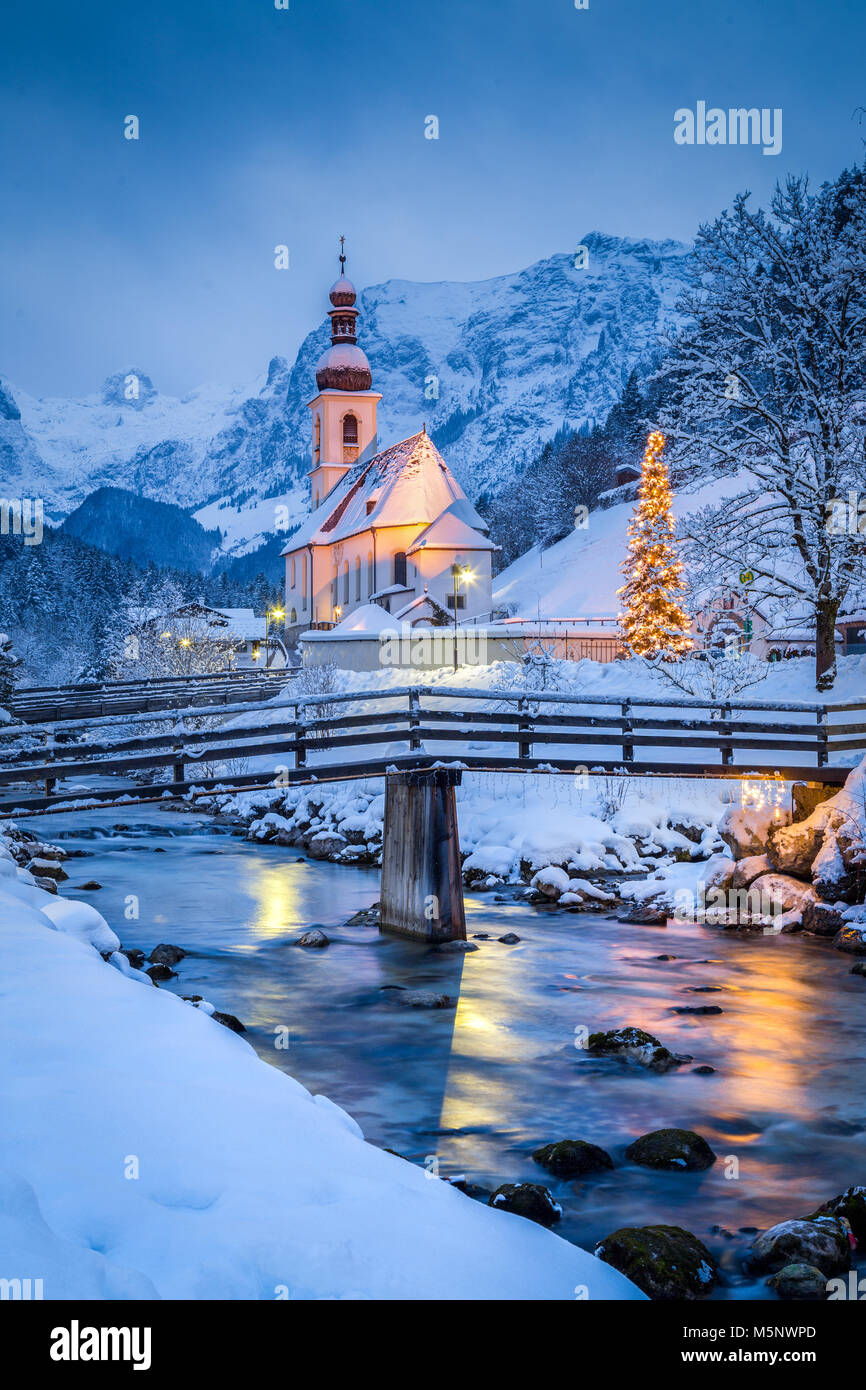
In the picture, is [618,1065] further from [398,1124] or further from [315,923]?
[315,923]

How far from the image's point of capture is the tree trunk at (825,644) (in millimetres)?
28703

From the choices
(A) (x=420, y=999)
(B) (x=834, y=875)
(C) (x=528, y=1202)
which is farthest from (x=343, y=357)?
(C) (x=528, y=1202)

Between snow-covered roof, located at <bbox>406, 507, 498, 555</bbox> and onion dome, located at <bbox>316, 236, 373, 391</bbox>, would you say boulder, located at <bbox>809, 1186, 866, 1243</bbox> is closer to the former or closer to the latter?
snow-covered roof, located at <bbox>406, 507, 498, 555</bbox>

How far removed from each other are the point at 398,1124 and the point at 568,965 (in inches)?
232

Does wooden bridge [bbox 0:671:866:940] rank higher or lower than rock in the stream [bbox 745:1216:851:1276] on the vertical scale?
higher

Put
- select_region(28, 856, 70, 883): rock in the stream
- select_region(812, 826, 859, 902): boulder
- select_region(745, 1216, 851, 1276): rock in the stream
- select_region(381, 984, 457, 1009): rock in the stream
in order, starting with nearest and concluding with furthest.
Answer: select_region(745, 1216, 851, 1276): rock in the stream < select_region(381, 984, 457, 1009): rock in the stream < select_region(812, 826, 859, 902): boulder < select_region(28, 856, 70, 883): rock in the stream

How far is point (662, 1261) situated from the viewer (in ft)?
22.1

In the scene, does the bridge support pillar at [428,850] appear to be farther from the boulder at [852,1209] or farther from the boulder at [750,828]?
the boulder at [852,1209]

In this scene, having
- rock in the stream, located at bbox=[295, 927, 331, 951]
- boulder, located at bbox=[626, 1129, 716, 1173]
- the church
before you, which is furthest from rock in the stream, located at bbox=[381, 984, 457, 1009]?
the church

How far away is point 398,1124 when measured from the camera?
9.78 m

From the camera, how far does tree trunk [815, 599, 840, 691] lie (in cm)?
2870

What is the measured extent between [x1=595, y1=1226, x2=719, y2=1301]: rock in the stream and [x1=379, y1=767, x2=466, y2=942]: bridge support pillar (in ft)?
29.7

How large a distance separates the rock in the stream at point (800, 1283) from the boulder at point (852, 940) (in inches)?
377
